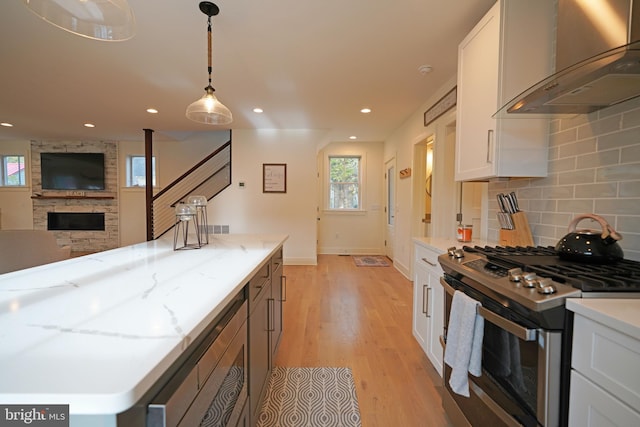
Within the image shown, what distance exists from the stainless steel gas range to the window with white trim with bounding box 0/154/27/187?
361 inches

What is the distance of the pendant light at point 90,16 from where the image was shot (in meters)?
1.10

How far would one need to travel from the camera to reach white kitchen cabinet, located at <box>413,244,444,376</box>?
1719 millimetres

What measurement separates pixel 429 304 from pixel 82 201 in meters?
7.69

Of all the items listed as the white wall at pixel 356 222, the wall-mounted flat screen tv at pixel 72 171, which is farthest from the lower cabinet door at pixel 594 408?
the wall-mounted flat screen tv at pixel 72 171

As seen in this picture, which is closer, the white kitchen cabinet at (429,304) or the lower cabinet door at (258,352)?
the lower cabinet door at (258,352)

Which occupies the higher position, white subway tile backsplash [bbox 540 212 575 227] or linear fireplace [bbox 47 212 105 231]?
white subway tile backsplash [bbox 540 212 575 227]

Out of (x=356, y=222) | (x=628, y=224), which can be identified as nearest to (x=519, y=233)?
(x=628, y=224)

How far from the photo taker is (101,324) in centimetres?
63

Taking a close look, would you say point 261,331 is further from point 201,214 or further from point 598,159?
point 598,159

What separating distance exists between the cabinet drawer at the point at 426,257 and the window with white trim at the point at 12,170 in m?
8.71

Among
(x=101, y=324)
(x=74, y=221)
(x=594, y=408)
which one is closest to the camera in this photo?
(x=101, y=324)

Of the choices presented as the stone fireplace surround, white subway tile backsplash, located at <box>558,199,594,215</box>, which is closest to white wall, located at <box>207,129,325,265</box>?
the stone fireplace surround

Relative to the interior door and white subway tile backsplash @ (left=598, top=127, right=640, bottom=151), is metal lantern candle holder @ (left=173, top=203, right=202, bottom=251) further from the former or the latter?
the interior door
